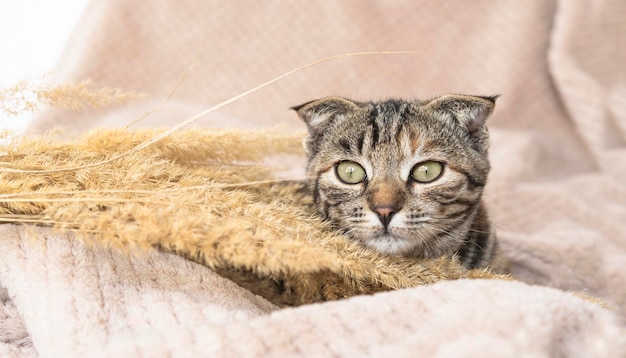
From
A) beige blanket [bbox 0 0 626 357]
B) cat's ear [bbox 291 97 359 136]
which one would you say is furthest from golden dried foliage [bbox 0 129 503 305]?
beige blanket [bbox 0 0 626 357]

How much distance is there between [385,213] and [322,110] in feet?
0.87

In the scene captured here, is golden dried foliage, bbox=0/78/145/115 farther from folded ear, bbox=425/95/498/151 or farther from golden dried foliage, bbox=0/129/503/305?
folded ear, bbox=425/95/498/151

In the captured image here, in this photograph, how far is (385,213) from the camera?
3.09 feet

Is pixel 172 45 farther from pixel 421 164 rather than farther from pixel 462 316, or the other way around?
pixel 462 316

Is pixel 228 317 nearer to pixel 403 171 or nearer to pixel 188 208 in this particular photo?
pixel 188 208

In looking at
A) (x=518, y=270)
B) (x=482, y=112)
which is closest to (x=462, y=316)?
(x=482, y=112)

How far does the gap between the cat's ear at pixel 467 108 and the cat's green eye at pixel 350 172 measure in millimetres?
175

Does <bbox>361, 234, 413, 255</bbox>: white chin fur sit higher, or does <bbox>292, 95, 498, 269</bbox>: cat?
<bbox>292, 95, 498, 269</bbox>: cat

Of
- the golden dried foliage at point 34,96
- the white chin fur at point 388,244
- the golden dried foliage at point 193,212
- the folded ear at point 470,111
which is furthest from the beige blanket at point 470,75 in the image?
the golden dried foliage at point 34,96

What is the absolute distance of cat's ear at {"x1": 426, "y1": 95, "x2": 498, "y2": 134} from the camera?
99cm

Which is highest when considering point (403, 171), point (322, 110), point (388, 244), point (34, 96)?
point (34, 96)

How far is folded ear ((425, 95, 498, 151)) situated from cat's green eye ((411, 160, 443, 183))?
108 mm

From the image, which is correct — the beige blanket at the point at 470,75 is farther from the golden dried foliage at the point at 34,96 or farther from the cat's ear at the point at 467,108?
the golden dried foliage at the point at 34,96

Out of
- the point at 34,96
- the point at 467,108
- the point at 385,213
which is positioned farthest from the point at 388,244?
the point at 34,96
